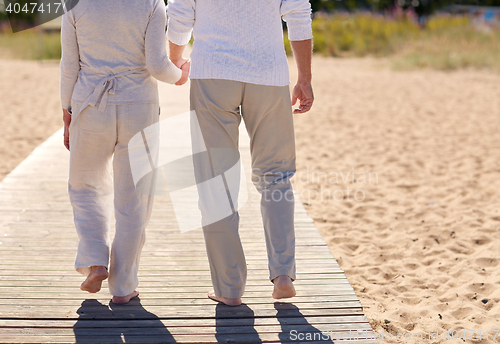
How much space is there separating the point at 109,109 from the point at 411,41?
18.2 meters

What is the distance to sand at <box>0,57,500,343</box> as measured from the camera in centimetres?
284

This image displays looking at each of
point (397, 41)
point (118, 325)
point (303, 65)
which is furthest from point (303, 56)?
point (397, 41)

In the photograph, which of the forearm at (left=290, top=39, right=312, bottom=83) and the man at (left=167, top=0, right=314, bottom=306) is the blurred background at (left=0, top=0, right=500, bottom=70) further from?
the man at (left=167, top=0, right=314, bottom=306)

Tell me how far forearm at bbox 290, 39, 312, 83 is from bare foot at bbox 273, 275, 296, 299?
0.86m

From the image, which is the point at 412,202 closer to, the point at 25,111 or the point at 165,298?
the point at 165,298

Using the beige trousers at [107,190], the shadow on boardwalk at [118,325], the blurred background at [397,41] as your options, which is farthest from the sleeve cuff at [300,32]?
the blurred background at [397,41]

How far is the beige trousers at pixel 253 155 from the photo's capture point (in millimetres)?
2109

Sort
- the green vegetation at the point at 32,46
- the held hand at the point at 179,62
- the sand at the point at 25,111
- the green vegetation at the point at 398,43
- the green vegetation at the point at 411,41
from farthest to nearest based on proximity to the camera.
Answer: the green vegetation at the point at 32,46 < the green vegetation at the point at 398,43 < the green vegetation at the point at 411,41 < the sand at the point at 25,111 < the held hand at the point at 179,62

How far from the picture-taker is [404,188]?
4992 millimetres

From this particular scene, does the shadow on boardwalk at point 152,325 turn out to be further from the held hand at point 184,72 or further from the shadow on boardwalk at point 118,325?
the held hand at point 184,72

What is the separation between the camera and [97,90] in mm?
2105

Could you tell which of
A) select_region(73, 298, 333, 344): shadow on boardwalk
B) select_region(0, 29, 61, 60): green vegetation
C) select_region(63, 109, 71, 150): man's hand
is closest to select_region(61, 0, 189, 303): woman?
select_region(63, 109, 71, 150): man's hand

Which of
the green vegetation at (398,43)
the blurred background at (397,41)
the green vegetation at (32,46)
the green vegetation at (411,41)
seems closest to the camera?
the green vegetation at (411,41)

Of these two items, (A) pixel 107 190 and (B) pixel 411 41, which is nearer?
(A) pixel 107 190
